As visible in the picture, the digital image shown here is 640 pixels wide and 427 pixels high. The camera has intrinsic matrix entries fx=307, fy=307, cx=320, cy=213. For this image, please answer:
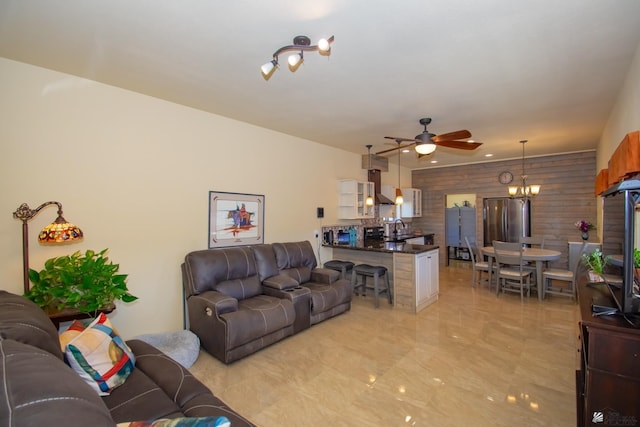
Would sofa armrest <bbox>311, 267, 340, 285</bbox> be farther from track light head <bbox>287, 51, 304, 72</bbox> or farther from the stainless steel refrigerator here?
the stainless steel refrigerator

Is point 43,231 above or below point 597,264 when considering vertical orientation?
above

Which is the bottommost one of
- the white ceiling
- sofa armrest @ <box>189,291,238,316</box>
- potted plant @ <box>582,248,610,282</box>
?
sofa armrest @ <box>189,291,238,316</box>

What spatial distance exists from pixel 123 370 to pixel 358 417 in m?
1.62

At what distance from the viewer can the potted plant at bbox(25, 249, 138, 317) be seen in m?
2.38

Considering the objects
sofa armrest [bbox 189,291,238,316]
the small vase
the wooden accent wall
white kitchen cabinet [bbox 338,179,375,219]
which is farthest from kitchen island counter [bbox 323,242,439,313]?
the wooden accent wall

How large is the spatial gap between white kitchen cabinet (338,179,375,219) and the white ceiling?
2016mm

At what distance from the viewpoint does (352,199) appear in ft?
19.2

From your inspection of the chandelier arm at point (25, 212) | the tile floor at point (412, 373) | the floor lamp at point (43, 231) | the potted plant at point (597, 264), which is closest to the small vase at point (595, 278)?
the potted plant at point (597, 264)

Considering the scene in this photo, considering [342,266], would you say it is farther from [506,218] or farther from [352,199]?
[506,218]

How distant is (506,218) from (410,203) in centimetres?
217

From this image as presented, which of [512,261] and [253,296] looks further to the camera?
[512,261]

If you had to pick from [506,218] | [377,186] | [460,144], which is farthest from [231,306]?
[506,218]

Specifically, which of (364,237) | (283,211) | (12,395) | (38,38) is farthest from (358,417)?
(364,237)

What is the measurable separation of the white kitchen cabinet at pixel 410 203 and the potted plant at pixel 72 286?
21.3 ft
